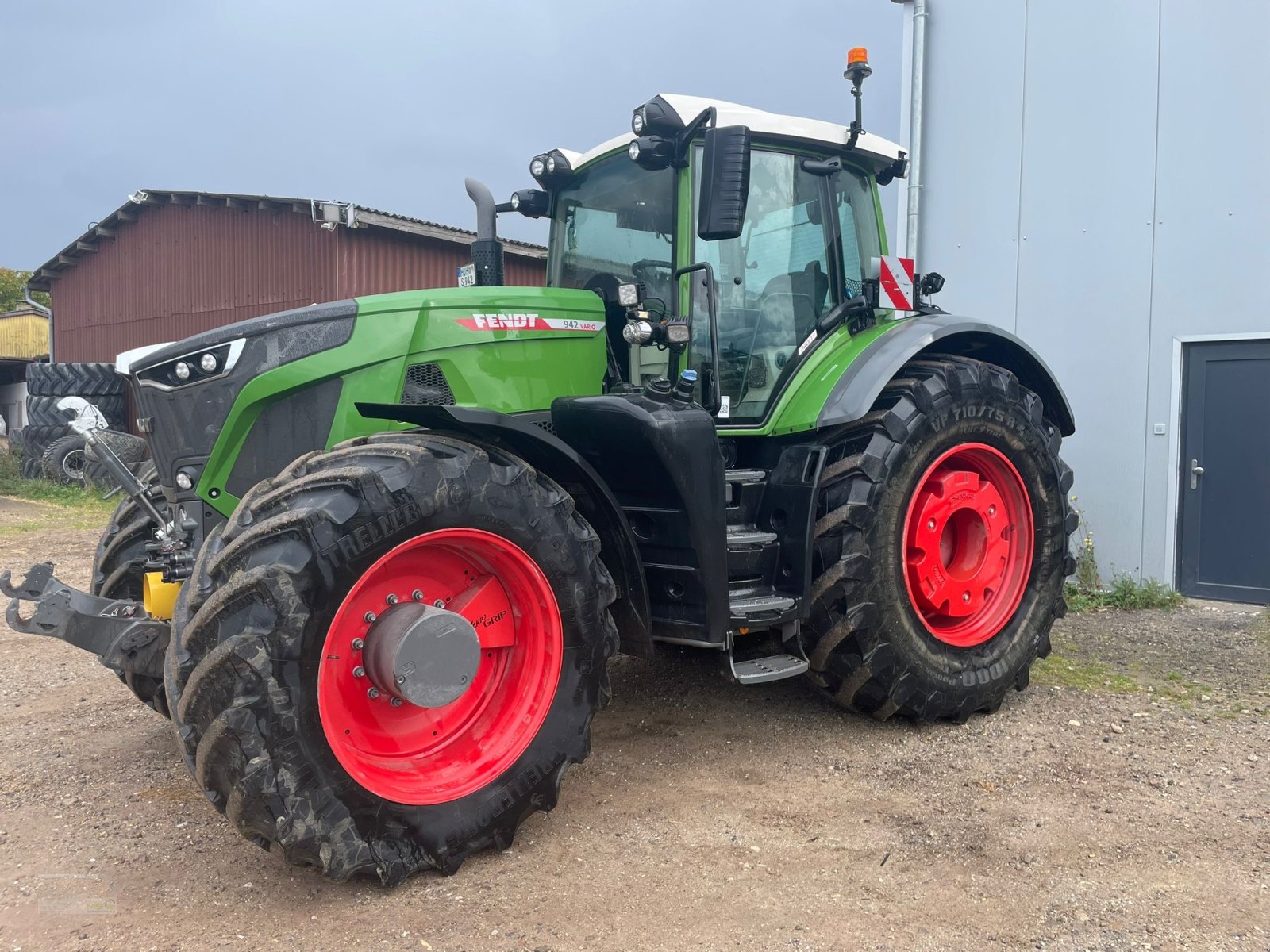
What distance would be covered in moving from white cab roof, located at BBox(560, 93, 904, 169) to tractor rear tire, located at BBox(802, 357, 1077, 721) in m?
1.04

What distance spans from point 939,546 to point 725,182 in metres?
1.86

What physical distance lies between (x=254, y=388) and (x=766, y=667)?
2093 millimetres

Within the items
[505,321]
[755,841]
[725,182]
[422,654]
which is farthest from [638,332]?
[755,841]

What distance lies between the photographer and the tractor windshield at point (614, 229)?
4133mm

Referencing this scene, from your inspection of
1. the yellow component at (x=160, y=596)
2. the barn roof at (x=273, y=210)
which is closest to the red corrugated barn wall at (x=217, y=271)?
the barn roof at (x=273, y=210)

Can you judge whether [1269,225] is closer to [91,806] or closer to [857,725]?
[857,725]

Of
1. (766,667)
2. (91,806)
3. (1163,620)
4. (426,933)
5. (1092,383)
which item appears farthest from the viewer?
(1092,383)

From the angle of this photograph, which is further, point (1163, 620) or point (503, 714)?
point (1163, 620)

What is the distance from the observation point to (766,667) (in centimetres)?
389

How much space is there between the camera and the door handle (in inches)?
271

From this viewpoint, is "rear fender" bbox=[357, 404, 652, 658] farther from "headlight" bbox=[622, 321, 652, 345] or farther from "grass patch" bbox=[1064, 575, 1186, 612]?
"grass patch" bbox=[1064, 575, 1186, 612]

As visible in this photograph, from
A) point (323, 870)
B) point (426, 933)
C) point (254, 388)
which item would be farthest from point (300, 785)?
point (254, 388)

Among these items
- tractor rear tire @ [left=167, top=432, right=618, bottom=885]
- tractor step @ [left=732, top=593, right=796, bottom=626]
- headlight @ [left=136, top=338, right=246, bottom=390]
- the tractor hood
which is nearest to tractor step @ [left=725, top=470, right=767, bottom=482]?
tractor step @ [left=732, top=593, right=796, bottom=626]

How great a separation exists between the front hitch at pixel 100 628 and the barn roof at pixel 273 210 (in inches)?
467
